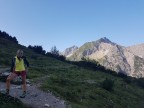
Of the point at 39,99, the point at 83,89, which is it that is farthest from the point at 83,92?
the point at 39,99

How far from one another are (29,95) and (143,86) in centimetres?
7320

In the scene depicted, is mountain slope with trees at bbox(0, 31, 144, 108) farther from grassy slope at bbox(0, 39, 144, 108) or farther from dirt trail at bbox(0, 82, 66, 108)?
dirt trail at bbox(0, 82, 66, 108)

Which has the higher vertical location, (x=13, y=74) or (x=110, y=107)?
(x=13, y=74)

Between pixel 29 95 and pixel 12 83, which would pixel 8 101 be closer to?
pixel 29 95

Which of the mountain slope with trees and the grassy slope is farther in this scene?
the mountain slope with trees

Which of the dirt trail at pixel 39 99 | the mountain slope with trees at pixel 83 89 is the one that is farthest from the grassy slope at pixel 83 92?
the dirt trail at pixel 39 99

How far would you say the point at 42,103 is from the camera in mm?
23844

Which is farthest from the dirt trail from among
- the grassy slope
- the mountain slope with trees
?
the grassy slope

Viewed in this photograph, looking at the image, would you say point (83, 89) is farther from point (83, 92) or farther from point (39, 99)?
point (39, 99)

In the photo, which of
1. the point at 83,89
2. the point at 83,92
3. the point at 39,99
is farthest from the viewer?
the point at 83,89

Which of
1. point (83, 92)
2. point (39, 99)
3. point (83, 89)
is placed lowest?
point (39, 99)

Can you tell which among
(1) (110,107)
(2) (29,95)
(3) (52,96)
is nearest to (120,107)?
(1) (110,107)

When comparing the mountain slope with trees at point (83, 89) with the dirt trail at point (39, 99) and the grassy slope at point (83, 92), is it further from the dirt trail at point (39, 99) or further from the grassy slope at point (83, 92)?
the dirt trail at point (39, 99)

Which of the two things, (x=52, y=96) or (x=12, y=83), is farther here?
(x=12, y=83)
